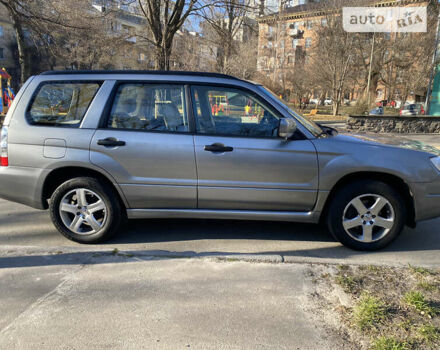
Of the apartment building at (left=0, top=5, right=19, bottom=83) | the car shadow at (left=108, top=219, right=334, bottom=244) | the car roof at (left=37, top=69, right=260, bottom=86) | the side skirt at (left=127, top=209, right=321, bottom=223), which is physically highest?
the apartment building at (left=0, top=5, right=19, bottom=83)

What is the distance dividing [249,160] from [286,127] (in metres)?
0.49

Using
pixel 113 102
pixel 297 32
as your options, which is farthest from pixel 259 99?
pixel 297 32

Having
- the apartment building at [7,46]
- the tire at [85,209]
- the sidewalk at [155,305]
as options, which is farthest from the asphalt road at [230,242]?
the apartment building at [7,46]

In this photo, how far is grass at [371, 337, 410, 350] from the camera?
2.14 metres

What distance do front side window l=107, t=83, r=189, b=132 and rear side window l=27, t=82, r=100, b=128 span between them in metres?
0.33

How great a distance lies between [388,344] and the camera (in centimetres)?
217

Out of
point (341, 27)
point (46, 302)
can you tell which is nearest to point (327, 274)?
point (46, 302)

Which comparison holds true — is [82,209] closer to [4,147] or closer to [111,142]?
[111,142]

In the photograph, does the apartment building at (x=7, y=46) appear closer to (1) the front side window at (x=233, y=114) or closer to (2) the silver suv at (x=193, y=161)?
(2) the silver suv at (x=193, y=161)

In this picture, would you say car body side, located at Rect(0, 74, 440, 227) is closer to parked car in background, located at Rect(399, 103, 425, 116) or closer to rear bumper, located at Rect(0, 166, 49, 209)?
rear bumper, located at Rect(0, 166, 49, 209)

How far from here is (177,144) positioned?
3.59 meters

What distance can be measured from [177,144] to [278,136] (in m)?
1.04

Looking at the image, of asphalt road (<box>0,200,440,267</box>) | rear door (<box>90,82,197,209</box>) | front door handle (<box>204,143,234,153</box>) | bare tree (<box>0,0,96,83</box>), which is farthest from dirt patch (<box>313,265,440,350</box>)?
bare tree (<box>0,0,96,83</box>)

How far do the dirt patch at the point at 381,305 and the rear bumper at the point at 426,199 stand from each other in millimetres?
620
